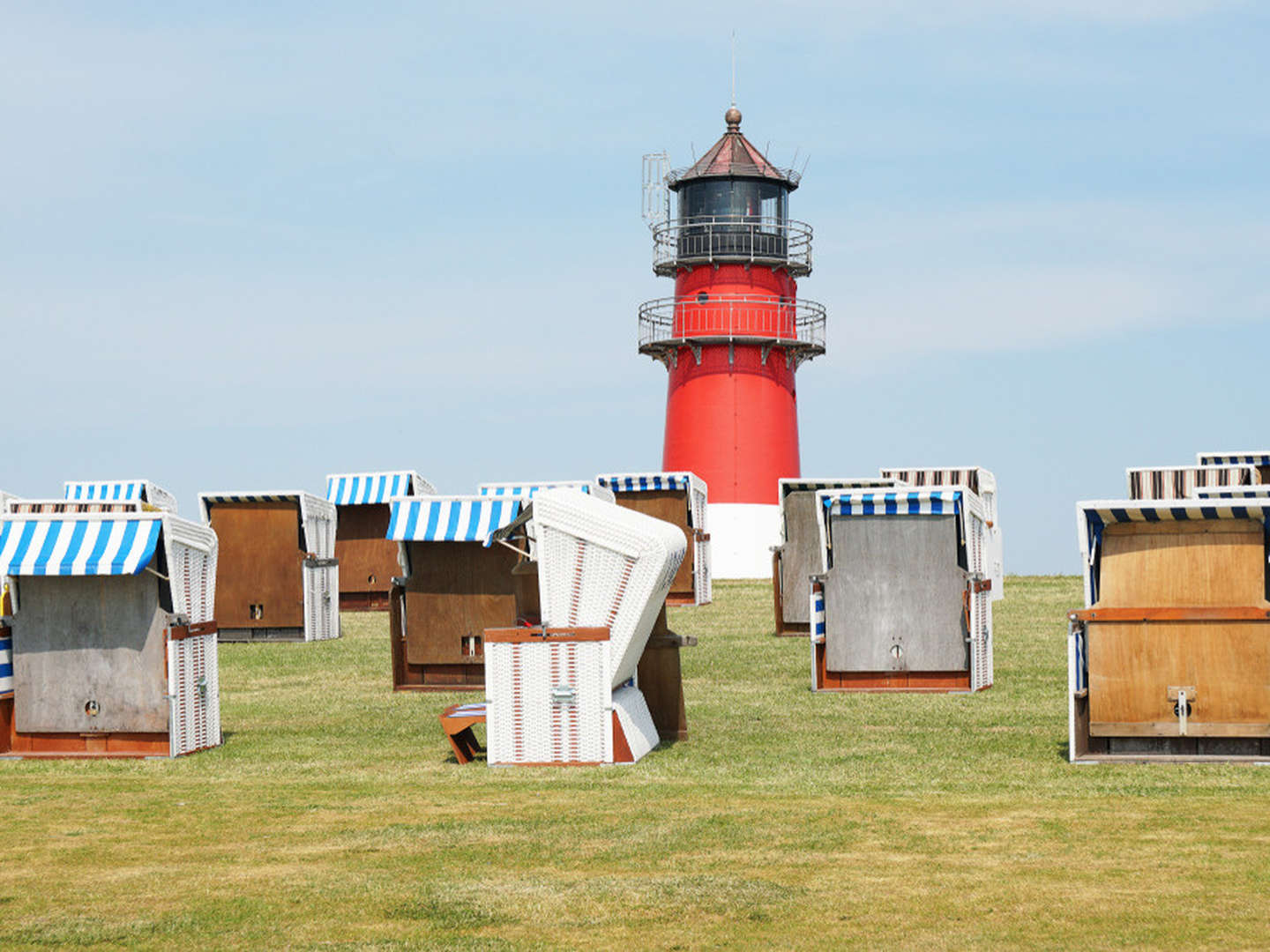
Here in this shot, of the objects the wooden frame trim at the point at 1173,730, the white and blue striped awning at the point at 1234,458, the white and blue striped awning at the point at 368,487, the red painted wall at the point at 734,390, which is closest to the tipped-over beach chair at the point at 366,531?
the white and blue striped awning at the point at 368,487

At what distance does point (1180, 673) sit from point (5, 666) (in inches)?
397

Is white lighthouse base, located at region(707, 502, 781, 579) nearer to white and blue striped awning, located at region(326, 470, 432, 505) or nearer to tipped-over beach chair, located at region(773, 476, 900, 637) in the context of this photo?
white and blue striped awning, located at region(326, 470, 432, 505)

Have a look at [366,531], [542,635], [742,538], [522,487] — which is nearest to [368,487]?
[366,531]

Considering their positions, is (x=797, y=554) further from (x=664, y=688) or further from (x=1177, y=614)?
(x=1177, y=614)

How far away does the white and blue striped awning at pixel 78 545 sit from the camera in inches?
583

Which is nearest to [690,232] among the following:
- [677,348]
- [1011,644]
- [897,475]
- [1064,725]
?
[677,348]

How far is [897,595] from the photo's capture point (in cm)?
1966

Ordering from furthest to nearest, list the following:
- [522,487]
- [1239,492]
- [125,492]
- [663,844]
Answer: [125,492] → [522,487] → [1239,492] → [663,844]

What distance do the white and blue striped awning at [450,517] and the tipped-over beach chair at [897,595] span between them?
148 inches

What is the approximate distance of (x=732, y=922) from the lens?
28.4 ft

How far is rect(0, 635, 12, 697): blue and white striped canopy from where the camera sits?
15.4 m

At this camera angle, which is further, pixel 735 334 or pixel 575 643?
pixel 735 334

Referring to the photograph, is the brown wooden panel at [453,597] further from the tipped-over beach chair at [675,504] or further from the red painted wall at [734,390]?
the red painted wall at [734,390]

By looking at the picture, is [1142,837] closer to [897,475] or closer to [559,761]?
[559,761]
